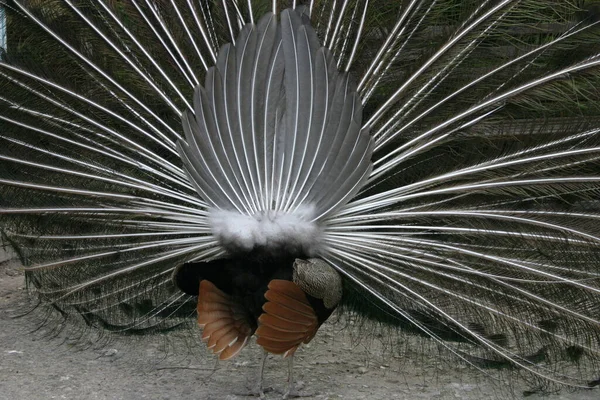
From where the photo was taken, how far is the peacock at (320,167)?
3715 mm

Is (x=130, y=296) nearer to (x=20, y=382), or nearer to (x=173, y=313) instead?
(x=173, y=313)

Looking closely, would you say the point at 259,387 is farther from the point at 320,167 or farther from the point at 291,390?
→ the point at 320,167

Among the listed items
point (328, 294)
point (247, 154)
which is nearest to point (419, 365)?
point (328, 294)

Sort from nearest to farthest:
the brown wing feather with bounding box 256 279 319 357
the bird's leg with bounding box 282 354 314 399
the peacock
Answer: the brown wing feather with bounding box 256 279 319 357, the peacock, the bird's leg with bounding box 282 354 314 399

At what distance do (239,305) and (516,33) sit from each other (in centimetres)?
193

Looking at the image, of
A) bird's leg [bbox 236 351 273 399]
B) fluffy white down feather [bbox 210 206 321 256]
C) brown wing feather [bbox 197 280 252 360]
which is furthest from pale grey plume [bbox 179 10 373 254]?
bird's leg [bbox 236 351 273 399]

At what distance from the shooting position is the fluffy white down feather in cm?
363

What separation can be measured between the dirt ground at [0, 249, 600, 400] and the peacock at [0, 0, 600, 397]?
43 cm

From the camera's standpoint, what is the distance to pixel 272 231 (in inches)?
143

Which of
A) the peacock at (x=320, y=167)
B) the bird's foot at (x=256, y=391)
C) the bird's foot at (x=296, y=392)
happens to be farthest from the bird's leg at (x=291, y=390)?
the peacock at (x=320, y=167)

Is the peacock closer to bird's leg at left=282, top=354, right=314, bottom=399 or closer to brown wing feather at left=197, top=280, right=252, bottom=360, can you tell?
Result: brown wing feather at left=197, top=280, right=252, bottom=360

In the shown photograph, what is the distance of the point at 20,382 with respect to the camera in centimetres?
444

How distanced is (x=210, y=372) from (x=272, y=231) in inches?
53.5

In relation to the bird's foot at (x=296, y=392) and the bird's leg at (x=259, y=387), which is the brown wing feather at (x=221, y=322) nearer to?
the bird's leg at (x=259, y=387)
